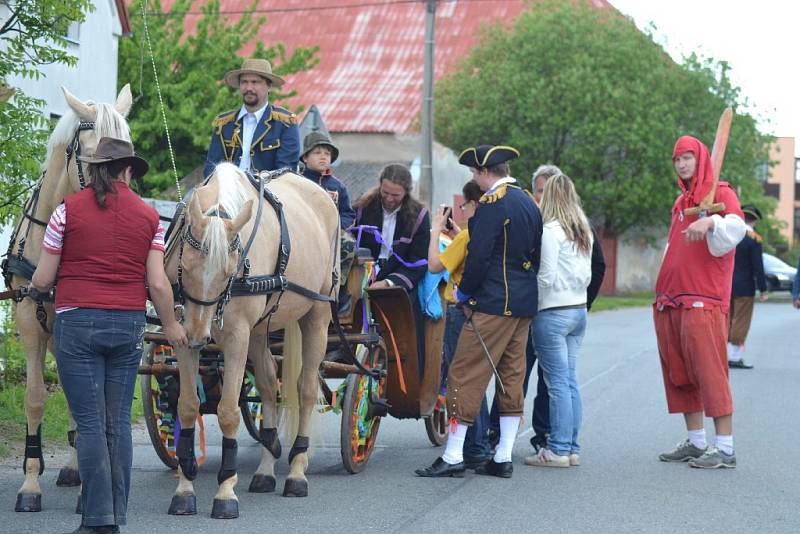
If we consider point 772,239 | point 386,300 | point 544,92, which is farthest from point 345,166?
point 772,239

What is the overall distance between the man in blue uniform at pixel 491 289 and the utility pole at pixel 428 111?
41.2 ft

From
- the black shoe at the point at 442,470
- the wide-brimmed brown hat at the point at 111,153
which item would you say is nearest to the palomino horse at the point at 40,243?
the wide-brimmed brown hat at the point at 111,153

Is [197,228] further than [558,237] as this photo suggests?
No

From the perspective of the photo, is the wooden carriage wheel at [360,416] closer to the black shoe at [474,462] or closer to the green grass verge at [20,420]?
the black shoe at [474,462]

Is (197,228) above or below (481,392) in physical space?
above

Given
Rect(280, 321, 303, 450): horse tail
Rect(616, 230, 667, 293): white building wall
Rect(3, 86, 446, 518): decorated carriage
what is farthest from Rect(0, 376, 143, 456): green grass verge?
Rect(616, 230, 667, 293): white building wall

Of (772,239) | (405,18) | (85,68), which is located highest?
(405,18)

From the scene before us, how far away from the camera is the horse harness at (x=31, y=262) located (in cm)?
683

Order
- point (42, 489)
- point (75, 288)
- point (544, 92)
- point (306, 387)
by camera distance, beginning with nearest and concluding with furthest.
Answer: point (75, 288) → point (42, 489) → point (306, 387) → point (544, 92)

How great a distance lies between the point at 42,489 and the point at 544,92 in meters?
31.5

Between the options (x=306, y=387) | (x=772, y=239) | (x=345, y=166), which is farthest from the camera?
(x=772, y=239)

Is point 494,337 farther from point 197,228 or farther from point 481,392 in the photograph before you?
point 197,228

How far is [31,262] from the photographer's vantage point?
7.02 meters

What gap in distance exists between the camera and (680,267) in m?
9.23
